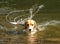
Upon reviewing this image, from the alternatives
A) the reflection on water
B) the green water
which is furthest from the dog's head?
the reflection on water

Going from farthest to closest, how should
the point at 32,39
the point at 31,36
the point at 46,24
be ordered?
the point at 46,24 < the point at 31,36 < the point at 32,39

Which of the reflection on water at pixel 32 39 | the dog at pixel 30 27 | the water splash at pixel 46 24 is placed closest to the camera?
the reflection on water at pixel 32 39

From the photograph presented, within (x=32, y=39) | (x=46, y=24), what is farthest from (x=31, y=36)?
(x=46, y=24)

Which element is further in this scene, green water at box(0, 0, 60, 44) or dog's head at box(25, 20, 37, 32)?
dog's head at box(25, 20, 37, 32)

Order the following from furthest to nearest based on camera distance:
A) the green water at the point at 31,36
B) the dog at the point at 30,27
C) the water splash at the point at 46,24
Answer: the water splash at the point at 46,24 < the dog at the point at 30,27 < the green water at the point at 31,36

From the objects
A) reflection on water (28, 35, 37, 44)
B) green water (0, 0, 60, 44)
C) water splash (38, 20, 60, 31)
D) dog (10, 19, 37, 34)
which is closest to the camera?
reflection on water (28, 35, 37, 44)

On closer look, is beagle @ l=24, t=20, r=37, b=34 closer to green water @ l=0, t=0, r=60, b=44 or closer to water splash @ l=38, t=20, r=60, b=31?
green water @ l=0, t=0, r=60, b=44

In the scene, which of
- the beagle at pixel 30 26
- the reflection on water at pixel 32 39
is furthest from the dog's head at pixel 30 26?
the reflection on water at pixel 32 39

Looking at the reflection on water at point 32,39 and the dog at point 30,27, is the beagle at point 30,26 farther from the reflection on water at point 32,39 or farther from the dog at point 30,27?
the reflection on water at point 32,39

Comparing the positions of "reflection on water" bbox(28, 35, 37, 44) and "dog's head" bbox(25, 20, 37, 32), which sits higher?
"dog's head" bbox(25, 20, 37, 32)

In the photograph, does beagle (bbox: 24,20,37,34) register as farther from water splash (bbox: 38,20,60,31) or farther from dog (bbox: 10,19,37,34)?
water splash (bbox: 38,20,60,31)

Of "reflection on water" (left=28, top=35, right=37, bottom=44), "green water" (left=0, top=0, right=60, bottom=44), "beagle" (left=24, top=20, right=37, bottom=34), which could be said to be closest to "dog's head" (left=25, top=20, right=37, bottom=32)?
"beagle" (left=24, top=20, right=37, bottom=34)

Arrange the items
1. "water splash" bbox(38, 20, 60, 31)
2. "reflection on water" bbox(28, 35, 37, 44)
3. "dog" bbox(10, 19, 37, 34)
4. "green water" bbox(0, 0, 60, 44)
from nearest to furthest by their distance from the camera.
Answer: "reflection on water" bbox(28, 35, 37, 44), "green water" bbox(0, 0, 60, 44), "dog" bbox(10, 19, 37, 34), "water splash" bbox(38, 20, 60, 31)

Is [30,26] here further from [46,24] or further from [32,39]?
[46,24]
